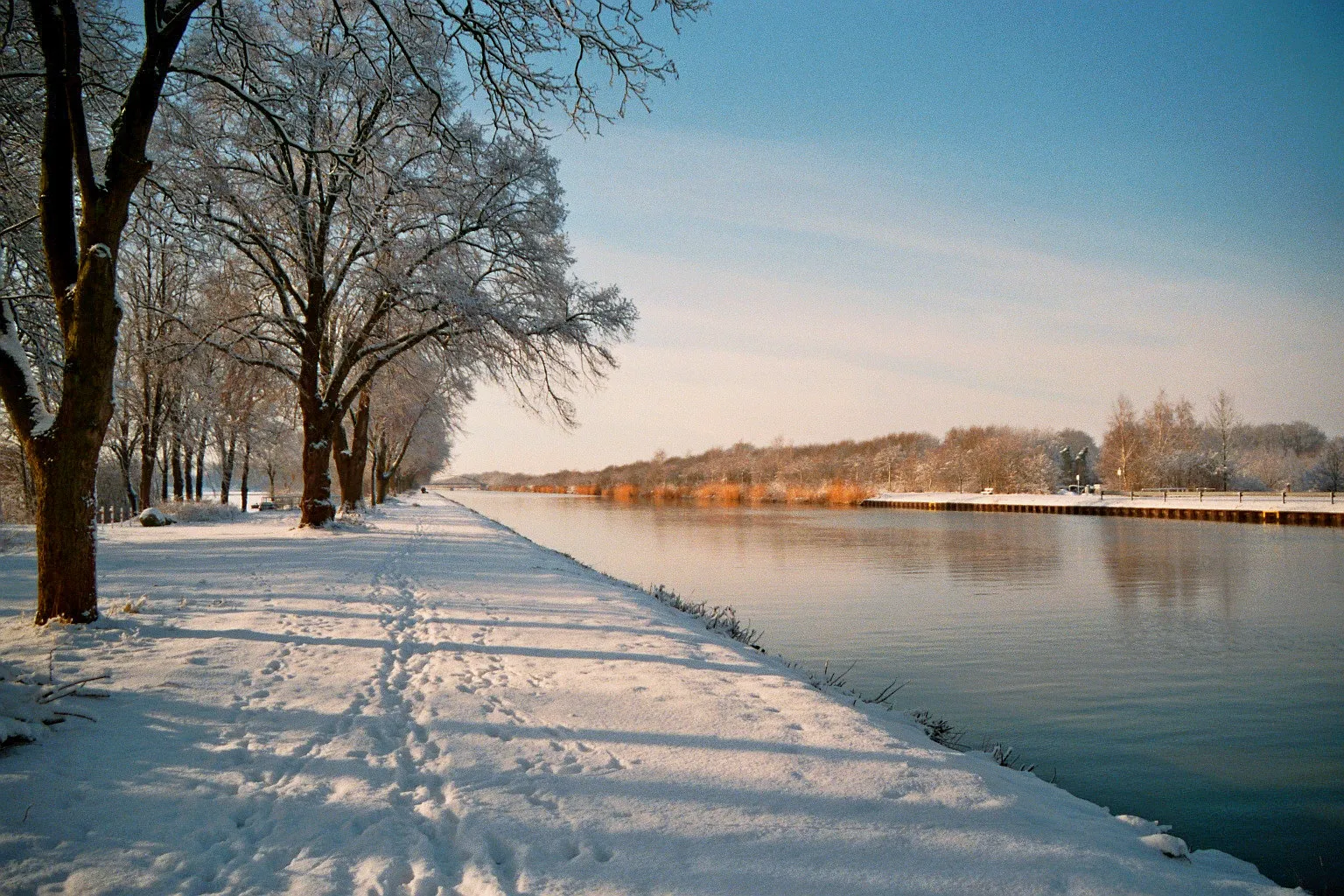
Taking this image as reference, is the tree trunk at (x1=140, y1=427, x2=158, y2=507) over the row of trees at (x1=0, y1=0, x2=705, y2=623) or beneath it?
beneath

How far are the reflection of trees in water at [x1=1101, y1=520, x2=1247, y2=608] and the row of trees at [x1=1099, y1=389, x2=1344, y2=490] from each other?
39.6 metres

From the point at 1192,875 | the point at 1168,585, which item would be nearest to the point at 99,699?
the point at 1192,875

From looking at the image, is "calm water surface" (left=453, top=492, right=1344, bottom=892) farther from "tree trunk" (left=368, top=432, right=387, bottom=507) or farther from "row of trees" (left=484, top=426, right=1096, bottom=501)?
"row of trees" (left=484, top=426, right=1096, bottom=501)

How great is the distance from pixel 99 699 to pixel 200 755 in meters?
1.45

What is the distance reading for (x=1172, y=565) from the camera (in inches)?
881

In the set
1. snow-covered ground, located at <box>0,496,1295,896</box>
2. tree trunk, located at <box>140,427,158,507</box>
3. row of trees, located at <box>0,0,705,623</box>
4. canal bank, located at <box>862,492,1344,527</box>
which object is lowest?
canal bank, located at <box>862,492,1344,527</box>

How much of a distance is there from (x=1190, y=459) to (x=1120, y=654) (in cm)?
7407

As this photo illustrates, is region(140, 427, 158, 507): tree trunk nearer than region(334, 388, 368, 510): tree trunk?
No

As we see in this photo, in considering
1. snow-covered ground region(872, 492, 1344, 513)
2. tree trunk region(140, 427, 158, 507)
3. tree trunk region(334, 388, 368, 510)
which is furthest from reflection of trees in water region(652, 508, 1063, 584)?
tree trunk region(140, 427, 158, 507)

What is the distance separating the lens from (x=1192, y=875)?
3.96 meters

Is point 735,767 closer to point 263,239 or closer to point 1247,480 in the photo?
point 263,239

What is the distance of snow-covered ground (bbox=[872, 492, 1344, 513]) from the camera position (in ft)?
150

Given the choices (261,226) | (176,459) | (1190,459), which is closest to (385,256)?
(261,226)

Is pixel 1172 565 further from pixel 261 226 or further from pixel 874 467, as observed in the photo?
pixel 874 467
